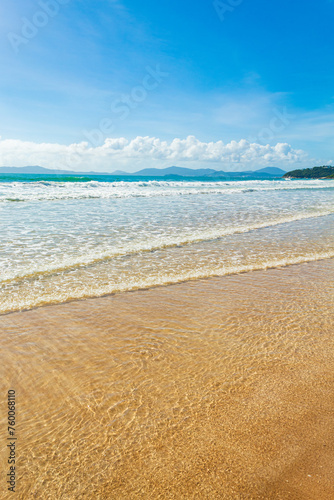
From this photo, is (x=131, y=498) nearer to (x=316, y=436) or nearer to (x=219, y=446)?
(x=219, y=446)

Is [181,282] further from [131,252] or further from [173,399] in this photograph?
[173,399]

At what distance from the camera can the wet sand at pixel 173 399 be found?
2.21 meters

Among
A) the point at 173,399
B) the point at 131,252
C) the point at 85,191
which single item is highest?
the point at 85,191

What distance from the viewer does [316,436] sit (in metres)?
→ 2.52

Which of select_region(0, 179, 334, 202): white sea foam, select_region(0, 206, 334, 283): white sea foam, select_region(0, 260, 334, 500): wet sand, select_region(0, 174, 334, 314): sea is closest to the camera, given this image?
select_region(0, 260, 334, 500): wet sand

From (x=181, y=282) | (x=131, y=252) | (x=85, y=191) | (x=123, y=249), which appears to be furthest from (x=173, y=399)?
(x=85, y=191)

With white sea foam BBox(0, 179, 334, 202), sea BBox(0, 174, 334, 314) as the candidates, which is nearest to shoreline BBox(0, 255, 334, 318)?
Result: sea BBox(0, 174, 334, 314)

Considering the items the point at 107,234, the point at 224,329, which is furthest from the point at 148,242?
the point at 224,329

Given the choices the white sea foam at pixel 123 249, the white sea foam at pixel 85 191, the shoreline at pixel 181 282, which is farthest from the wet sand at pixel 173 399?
the white sea foam at pixel 85 191

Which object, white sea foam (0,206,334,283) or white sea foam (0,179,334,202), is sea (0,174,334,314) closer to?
white sea foam (0,206,334,283)

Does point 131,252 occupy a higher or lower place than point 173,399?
higher

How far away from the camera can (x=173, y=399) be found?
302 cm

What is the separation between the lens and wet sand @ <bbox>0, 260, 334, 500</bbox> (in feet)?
7.27

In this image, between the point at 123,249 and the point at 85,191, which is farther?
the point at 85,191
